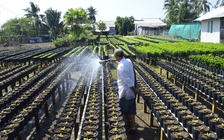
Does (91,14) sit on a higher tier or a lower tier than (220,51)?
higher

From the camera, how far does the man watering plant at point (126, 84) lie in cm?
474

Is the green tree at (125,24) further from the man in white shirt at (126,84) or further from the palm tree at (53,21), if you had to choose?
the man in white shirt at (126,84)

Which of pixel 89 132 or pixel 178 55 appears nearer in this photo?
pixel 89 132

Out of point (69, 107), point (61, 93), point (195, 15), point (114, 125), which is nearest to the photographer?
point (114, 125)

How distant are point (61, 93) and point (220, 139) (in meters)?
6.23

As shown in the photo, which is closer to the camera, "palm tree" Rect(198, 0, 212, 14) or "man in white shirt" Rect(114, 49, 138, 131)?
"man in white shirt" Rect(114, 49, 138, 131)

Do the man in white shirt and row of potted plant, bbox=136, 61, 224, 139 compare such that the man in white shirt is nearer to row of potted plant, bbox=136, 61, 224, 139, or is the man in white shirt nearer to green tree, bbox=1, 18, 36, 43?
row of potted plant, bbox=136, 61, 224, 139

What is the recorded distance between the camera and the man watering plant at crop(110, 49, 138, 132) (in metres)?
4.74

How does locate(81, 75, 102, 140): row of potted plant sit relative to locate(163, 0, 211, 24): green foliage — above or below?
below

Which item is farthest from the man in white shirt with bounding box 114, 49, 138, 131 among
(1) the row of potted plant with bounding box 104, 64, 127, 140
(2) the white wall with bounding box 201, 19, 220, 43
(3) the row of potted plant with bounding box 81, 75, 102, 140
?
(2) the white wall with bounding box 201, 19, 220, 43

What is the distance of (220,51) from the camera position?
48.2 ft

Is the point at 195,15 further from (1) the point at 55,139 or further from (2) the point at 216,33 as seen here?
(1) the point at 55,139

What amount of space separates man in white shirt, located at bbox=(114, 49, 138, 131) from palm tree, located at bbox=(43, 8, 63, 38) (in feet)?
150

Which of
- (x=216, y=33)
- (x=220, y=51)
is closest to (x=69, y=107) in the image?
(x=220, y=51)
